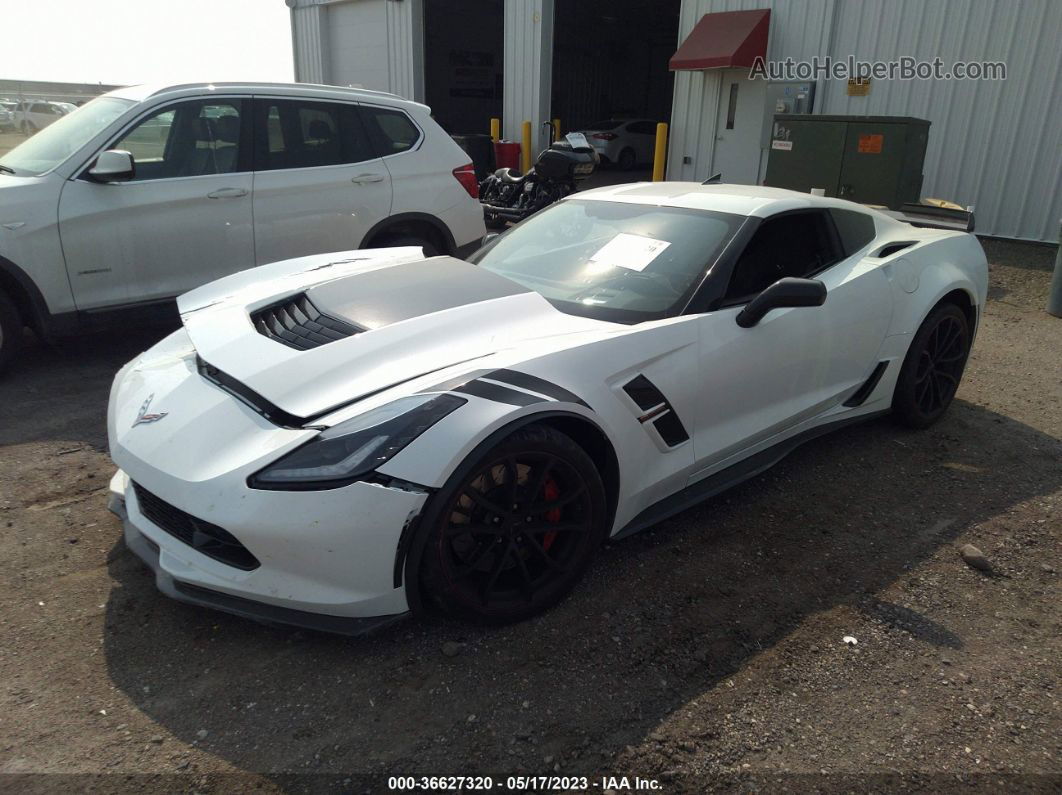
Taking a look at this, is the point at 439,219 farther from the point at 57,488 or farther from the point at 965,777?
the point at 965,777

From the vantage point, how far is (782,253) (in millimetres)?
3568

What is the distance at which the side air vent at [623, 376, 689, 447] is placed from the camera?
9.20 ft

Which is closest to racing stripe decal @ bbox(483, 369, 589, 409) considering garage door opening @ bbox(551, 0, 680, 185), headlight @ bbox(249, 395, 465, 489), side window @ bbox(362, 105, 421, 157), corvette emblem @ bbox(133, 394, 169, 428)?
headlight @ bbox(249, 395, 465, 489)

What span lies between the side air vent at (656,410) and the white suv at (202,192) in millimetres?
3521

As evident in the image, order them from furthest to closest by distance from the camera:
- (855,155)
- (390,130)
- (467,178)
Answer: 1. (855,155)
2. (467,178)
3. (390,130)

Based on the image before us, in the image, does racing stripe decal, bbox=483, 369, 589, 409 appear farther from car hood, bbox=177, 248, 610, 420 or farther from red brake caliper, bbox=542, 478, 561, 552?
red brake caliper, bbox=542, 478, 561, 552

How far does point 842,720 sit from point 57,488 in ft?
10.8

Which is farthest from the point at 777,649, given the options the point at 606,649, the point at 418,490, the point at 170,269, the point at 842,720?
the point at 170,269

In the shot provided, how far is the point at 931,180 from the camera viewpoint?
11.1 m

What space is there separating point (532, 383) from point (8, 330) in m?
3.86

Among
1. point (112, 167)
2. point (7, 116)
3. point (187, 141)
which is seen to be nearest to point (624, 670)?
point (112, 167)

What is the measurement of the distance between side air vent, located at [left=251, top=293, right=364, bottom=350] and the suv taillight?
134 inches

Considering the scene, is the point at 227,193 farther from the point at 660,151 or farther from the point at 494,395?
the point at 660,151

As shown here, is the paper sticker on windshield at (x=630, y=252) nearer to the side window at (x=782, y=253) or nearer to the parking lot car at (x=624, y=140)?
the side window at (x=782, y=253)
